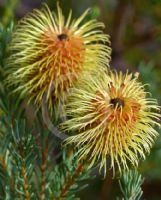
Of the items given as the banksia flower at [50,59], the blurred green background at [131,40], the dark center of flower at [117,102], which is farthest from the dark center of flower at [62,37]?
the blurred green background at [131,40]

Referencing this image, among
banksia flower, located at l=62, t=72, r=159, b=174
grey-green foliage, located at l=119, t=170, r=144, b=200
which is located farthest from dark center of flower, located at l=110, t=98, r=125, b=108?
grey-green foliage, located at l=119, t=170, r=144, b=200

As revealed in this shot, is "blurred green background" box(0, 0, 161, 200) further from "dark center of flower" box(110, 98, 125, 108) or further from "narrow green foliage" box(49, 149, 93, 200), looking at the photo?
"dark center of flower" box(110, 98, 125, 108)

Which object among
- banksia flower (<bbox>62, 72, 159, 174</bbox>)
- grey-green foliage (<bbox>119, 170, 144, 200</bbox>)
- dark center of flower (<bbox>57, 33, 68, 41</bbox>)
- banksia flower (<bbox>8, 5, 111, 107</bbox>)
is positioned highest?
dark center of flower (<bbox>57, 33, 68, 41</bbox>)

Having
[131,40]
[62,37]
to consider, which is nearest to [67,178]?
[62,37]

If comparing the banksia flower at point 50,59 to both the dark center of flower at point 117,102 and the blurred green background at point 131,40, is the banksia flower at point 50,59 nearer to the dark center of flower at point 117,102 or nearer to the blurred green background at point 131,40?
the dark center of flower at point 117,102

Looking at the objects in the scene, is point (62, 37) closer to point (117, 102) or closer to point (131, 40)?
point (117, 102)

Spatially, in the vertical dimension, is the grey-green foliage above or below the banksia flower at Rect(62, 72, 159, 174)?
below
